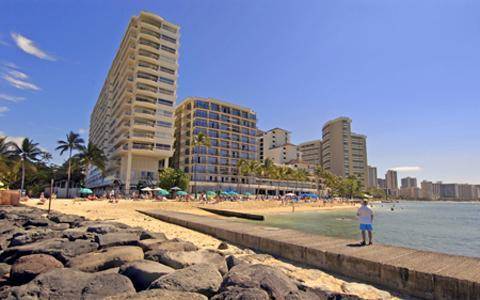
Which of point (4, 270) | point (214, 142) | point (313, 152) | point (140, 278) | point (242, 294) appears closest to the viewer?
point (242, 294)

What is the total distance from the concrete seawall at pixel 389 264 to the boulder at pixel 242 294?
327 cm

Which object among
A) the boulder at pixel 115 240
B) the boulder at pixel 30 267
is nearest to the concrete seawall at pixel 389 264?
the boulder at pixel 115 240

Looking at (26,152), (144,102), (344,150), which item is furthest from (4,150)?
(344,150)

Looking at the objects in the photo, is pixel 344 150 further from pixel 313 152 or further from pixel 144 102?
pixel 144 102

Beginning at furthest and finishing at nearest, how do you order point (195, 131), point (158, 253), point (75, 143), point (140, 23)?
point (195, 131) → point (140, 23) → point (75, 143) → point (158, 253)

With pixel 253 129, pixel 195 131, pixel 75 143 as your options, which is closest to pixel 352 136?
pixel 253 129

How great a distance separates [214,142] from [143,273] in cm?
7821

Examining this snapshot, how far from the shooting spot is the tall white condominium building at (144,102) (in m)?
54.4

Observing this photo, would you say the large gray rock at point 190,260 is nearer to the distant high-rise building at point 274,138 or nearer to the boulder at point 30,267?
the boulder at point 30,267

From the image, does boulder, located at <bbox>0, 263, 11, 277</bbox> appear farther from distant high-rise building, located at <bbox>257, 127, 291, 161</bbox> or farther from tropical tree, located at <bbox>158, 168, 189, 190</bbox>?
distant high-rise building, located at <bbox>257, 127, 291, 161</bbox>

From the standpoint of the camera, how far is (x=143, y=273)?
4758mm

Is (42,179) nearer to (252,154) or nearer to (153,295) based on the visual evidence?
(252,154)

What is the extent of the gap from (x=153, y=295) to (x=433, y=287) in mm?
4838

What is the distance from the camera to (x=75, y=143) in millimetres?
52469
